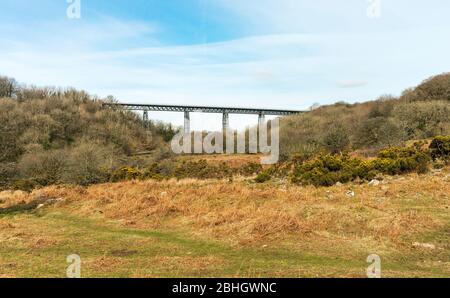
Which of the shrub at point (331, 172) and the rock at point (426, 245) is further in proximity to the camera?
the shrub at point (331, 172)

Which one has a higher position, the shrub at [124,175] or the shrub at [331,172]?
the shrub at [331,172]

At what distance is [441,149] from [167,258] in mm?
17576

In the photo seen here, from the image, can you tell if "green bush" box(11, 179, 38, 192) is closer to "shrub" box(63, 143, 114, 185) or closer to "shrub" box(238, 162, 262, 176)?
"shrub" box(63, 143, 114, 185)

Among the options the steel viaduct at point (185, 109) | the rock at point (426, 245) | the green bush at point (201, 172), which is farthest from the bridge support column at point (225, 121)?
the rock at point (426, 245)

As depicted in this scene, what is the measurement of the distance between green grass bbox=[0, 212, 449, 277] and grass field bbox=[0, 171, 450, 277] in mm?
19

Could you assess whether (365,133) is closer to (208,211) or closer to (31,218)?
(208,211)

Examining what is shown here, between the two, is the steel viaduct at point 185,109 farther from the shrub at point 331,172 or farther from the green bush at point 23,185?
the shrub at point 331,172

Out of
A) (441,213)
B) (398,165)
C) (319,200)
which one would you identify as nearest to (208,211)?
(319,200)

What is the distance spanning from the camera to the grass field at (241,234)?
274 inches

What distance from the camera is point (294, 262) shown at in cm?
720

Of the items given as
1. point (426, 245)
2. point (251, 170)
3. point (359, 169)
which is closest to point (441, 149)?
point (359, 169)

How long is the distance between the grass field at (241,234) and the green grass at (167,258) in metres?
0.02

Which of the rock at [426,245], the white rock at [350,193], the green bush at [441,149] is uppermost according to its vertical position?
the green bush at [441,149]

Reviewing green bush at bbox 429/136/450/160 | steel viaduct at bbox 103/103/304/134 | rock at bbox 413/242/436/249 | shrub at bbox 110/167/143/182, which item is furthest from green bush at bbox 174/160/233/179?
steel viaduct at bbox 103/103/304/134
